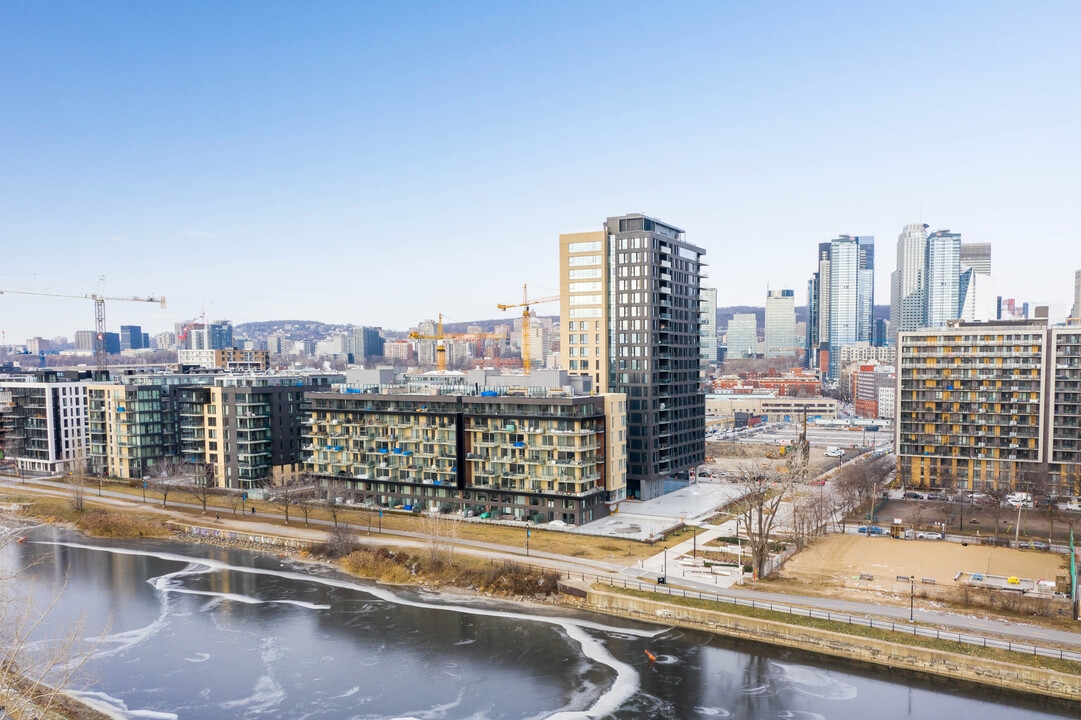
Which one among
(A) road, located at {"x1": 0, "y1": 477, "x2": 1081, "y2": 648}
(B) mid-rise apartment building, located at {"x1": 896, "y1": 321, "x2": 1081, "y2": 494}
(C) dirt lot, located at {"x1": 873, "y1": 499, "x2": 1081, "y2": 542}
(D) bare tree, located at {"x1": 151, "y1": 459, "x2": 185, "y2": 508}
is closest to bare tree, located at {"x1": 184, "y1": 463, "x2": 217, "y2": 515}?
(D) bare tree, located at {"x1": 151, "y1": 459, "x2": 185, "y2": 508}

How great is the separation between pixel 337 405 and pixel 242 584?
94.1 feet

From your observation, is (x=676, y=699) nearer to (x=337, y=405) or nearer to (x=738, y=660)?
(x=738, y=660)

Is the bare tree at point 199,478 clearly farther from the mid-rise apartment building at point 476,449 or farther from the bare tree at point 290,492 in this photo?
the mid-rise apartment building at point 476,449

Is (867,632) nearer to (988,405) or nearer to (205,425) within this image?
(988,405)

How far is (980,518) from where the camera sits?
82.8 meters

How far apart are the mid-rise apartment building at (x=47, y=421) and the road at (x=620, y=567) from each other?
14720 millimetres

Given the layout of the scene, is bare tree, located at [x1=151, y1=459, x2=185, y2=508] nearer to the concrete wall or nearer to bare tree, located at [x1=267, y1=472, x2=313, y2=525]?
bare tree, located at [x1=267, y1=472, x2=313, y2=525]

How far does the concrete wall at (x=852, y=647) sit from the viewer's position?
141 ft

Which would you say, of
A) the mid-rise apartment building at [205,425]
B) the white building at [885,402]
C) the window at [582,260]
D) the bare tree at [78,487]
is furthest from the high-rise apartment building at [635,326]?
the white building at [885,402]

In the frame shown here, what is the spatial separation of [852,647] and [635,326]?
5093 centimetres

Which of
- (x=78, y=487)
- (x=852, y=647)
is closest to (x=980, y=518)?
(x=852, y=647)

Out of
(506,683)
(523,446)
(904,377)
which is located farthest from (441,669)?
(904,377)

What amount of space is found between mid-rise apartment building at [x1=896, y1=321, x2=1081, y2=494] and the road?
3784cm

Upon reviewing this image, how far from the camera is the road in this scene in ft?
160
